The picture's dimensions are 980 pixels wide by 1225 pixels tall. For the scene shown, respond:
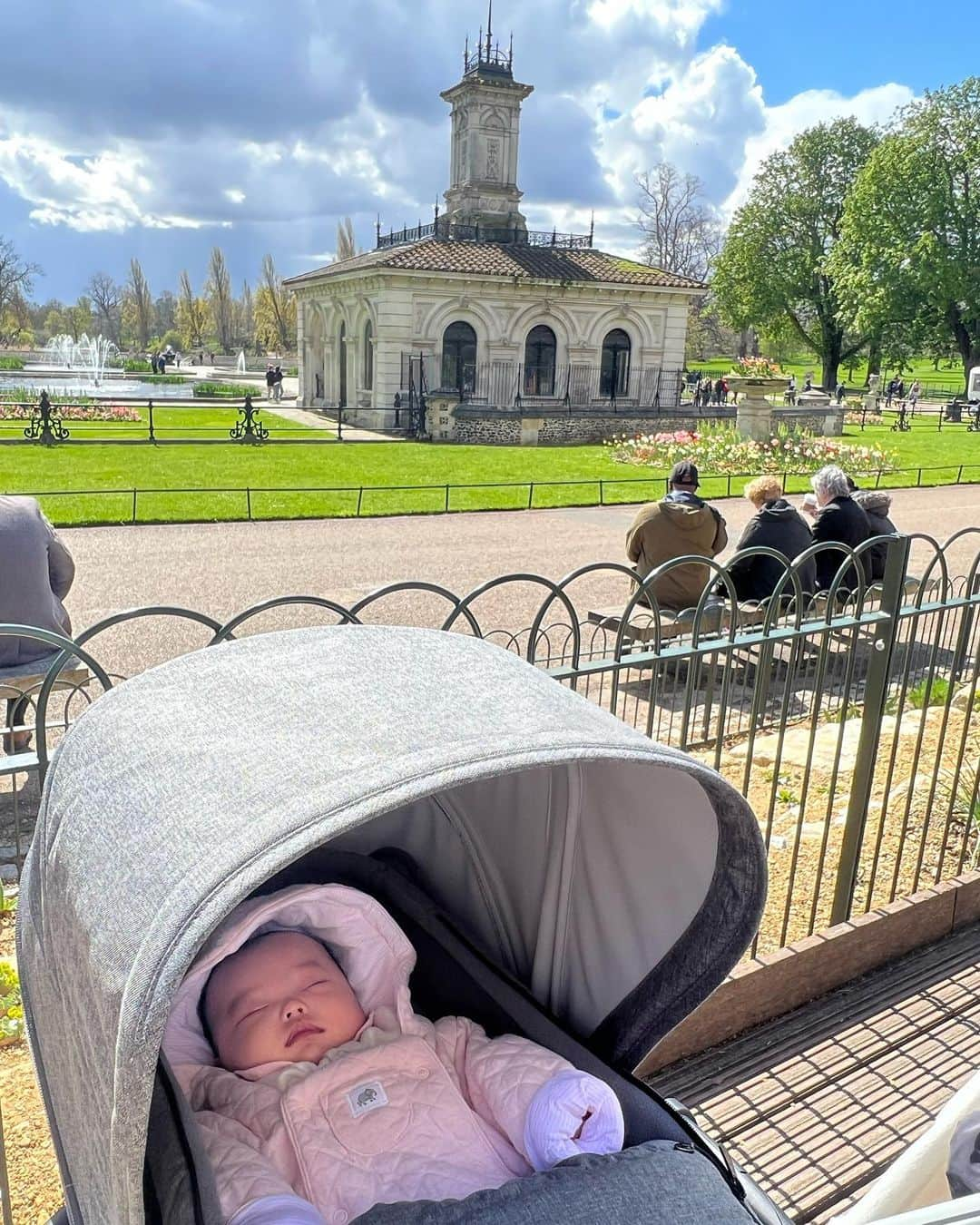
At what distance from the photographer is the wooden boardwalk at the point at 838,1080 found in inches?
115

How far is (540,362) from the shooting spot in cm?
3750

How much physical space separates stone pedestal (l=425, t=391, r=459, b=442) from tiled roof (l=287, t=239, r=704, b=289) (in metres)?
5.14

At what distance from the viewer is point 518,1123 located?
6.84 feet

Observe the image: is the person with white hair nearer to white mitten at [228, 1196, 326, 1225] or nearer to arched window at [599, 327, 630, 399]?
white mitten at [228, 1196, 326, 1225]

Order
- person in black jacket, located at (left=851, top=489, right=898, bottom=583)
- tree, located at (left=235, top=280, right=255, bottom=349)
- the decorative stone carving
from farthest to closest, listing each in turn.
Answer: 1. tree, located at (left=235, top=280, right=255, bottom=349)
2. the decorative stone carving
3. person in black jacket, located at (left=851, top=489, right=898, bottom=583)

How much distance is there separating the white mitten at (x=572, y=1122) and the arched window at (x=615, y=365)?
38.3 m

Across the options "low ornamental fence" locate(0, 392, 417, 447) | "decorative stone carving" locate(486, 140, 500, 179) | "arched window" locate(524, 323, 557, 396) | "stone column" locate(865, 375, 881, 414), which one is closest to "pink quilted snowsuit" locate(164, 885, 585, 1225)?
"low ornamental fence" locate(0, 392, 417, 447)

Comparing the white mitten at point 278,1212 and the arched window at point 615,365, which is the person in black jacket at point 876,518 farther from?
the arched window at point 615,365

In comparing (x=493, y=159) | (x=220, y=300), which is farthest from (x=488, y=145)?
(x=220, y=300)

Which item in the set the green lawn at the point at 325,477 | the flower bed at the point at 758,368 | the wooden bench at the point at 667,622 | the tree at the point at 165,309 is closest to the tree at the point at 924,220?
the green lawn at the point at 325,477

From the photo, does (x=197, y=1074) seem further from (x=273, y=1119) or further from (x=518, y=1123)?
(x=518, y=1123)

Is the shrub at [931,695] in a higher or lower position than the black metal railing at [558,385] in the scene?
lower

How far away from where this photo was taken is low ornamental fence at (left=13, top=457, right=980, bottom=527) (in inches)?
619

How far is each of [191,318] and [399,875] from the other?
4123 inches
